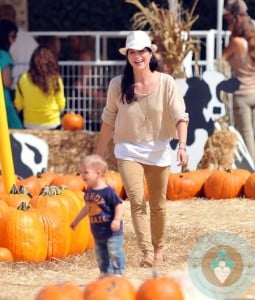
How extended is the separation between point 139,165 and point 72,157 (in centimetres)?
636

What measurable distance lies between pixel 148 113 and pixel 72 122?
21.2 feet

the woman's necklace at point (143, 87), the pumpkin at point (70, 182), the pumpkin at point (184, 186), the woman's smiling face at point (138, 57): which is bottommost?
the pumpkin at point (184, 186)

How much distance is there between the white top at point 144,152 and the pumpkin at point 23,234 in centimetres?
89

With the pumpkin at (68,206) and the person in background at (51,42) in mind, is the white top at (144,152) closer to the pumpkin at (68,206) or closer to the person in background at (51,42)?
the pumpkin at (68,206)

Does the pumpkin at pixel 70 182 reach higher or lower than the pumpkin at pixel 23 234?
lower

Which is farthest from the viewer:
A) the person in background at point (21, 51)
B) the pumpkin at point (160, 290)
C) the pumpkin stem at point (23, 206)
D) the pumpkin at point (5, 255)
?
the person in background at point (21, 51)

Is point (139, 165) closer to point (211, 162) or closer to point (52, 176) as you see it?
point (52, 176)

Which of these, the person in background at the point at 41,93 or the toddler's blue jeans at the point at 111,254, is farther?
the person in background at the point at 41,93

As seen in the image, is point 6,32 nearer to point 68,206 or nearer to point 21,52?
point 21,52

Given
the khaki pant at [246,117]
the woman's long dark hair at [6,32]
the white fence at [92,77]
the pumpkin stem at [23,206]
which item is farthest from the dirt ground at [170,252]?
the woman's long dark hair at [6,32]

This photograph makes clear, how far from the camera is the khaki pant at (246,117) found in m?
15.4

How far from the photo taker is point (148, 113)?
9.60m

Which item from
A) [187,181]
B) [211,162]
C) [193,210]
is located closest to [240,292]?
[193,210]

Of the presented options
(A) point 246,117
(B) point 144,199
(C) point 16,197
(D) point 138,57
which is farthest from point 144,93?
(A) point 246,117
